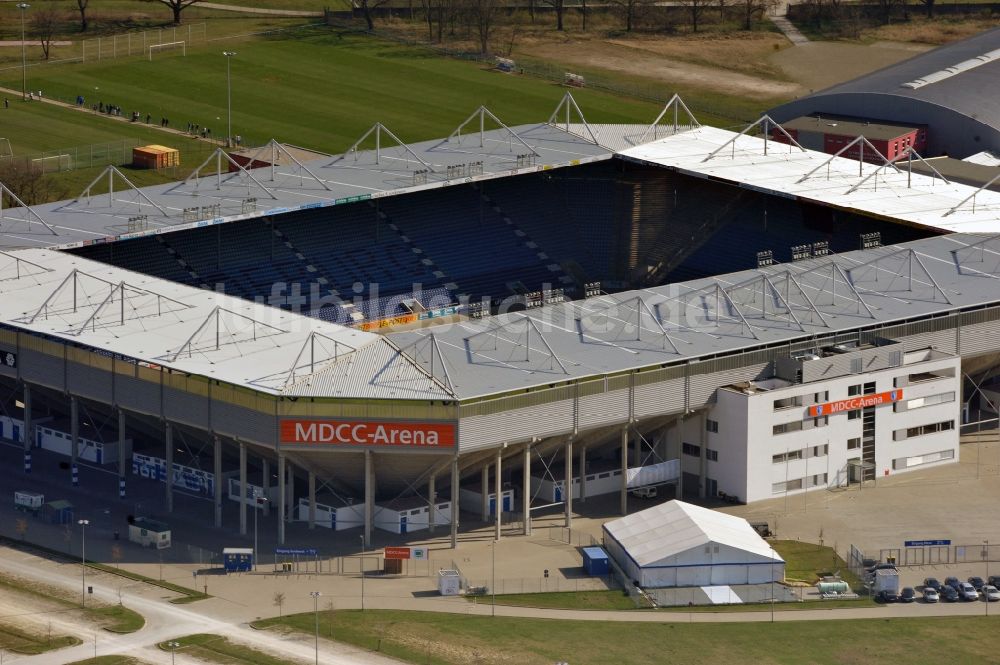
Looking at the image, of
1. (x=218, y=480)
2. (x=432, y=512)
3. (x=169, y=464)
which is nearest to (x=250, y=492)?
Answer: (x=218, y=480)

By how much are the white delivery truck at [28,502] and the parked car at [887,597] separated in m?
59.8

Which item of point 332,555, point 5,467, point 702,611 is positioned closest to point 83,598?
point 332,555

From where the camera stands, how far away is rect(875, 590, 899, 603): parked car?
479ft

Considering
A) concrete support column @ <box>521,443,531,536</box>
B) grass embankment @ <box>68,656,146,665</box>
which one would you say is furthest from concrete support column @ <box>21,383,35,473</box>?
concrete support column @ <box>521,443,531,536</box>

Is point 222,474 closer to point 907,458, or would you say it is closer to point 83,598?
point 83,598

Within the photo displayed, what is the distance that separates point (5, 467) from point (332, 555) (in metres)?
32.1

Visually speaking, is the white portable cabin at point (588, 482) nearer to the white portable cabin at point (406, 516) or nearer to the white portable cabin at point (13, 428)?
the white portable cabin at point (406, 516)

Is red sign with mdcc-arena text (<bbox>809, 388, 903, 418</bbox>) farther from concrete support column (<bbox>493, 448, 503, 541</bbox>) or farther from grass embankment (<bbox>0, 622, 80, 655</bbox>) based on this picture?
Answer: grass embankment (<bbox>0, 622, 80, 655</bbox>)

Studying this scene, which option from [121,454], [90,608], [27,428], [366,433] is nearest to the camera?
[90,608]

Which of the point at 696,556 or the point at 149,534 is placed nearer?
the point at 696,556

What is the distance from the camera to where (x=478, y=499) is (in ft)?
530

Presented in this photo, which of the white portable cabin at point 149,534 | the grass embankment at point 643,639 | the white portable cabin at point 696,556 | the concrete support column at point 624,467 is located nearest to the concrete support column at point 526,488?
the concrete support column at point 624,467

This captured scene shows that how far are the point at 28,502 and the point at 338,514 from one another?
22.6m

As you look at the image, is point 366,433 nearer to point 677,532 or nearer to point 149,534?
point 149,534
